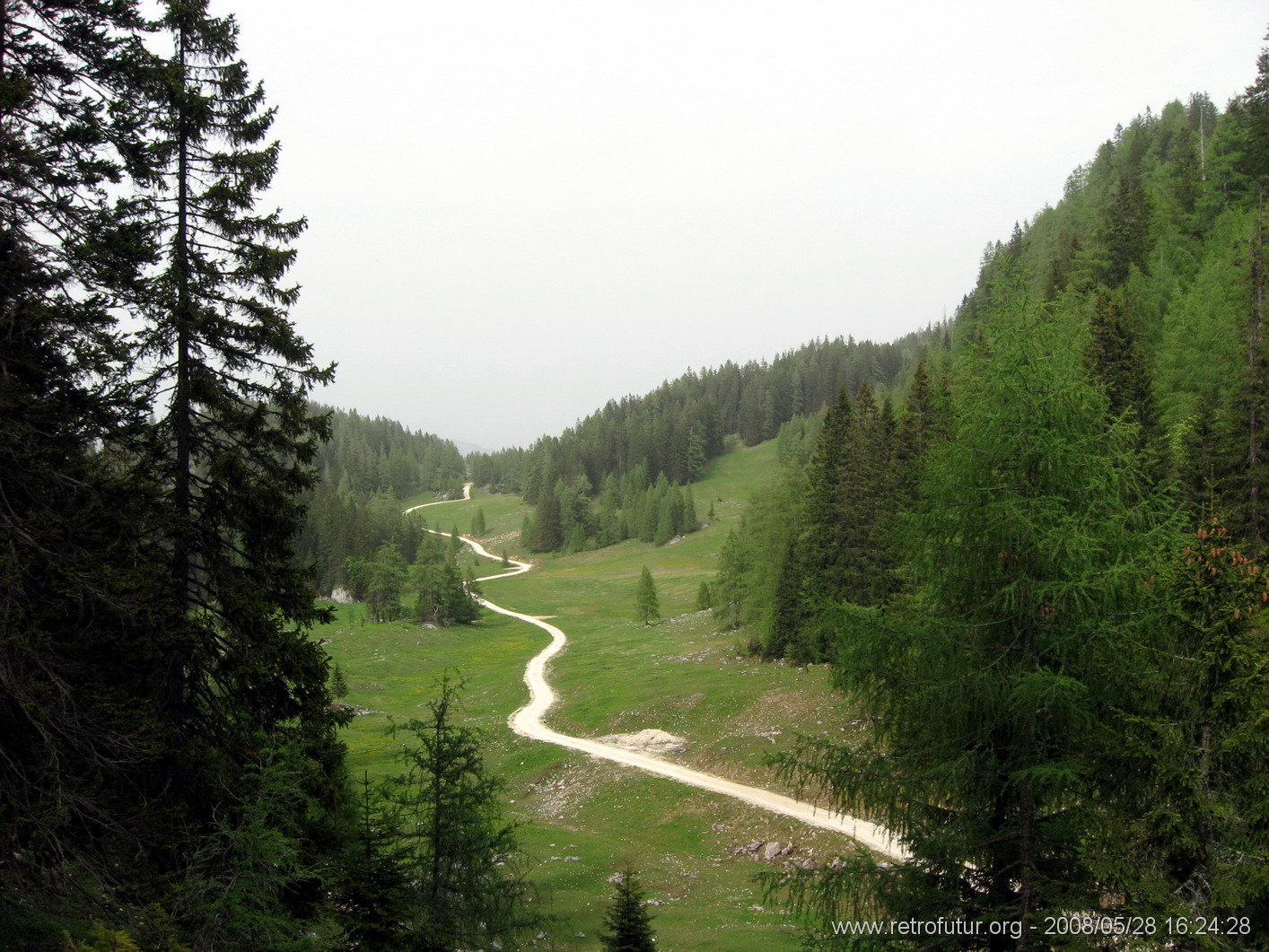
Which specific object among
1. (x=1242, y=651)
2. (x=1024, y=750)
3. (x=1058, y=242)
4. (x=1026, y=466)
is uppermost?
A: (x=1058, y=242)

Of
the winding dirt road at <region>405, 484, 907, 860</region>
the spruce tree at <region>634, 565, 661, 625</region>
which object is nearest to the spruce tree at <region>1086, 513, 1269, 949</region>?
the winding dirt road at <region>405, 484, 907, 860</region>

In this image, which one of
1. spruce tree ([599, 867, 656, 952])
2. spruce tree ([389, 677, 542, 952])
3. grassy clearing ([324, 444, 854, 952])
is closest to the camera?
spruce tree ([389, 677, 542, 952])

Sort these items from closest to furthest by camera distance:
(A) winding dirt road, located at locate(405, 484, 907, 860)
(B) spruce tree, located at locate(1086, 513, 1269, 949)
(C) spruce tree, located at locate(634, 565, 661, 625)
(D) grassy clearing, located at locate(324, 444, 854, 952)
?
(B) spruce tree, located at locate(1086, 513, 1269, 949) → (D) grassy clearing, located at locate(324, 444, 854, 952) → (A) winding dirt road, located at locate(405, 484, 907, 860) → (C) spruce tree, located at locate(634, 565, 661, 625)

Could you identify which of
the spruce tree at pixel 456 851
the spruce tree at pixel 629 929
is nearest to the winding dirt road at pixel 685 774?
the spruce tree at pixel 629 929

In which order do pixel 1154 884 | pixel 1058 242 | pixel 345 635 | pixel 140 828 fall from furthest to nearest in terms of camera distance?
pixel 1058 242 < pixel 345 635 < pixel 140 828 < pixel 1154 884

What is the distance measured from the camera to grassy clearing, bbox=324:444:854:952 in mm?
24891

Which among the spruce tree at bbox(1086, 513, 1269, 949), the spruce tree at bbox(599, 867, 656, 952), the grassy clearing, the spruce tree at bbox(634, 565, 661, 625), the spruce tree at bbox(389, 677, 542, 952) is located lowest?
the grassy clearing

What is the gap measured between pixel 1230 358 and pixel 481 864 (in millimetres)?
48660

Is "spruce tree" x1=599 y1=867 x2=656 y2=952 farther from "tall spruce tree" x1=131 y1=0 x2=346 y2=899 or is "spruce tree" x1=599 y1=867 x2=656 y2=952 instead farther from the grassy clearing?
"tall spruce tree" x1=131 y1=0 x2=346 y2=899

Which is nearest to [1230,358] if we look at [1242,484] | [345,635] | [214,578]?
[1242,484]

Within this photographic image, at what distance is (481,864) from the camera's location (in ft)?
48.4

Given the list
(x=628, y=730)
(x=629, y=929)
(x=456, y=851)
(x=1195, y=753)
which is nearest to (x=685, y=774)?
(x=628, y=730)

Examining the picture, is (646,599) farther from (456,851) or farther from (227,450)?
(227,450)

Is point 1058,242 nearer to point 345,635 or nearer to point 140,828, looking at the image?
point 345,635
